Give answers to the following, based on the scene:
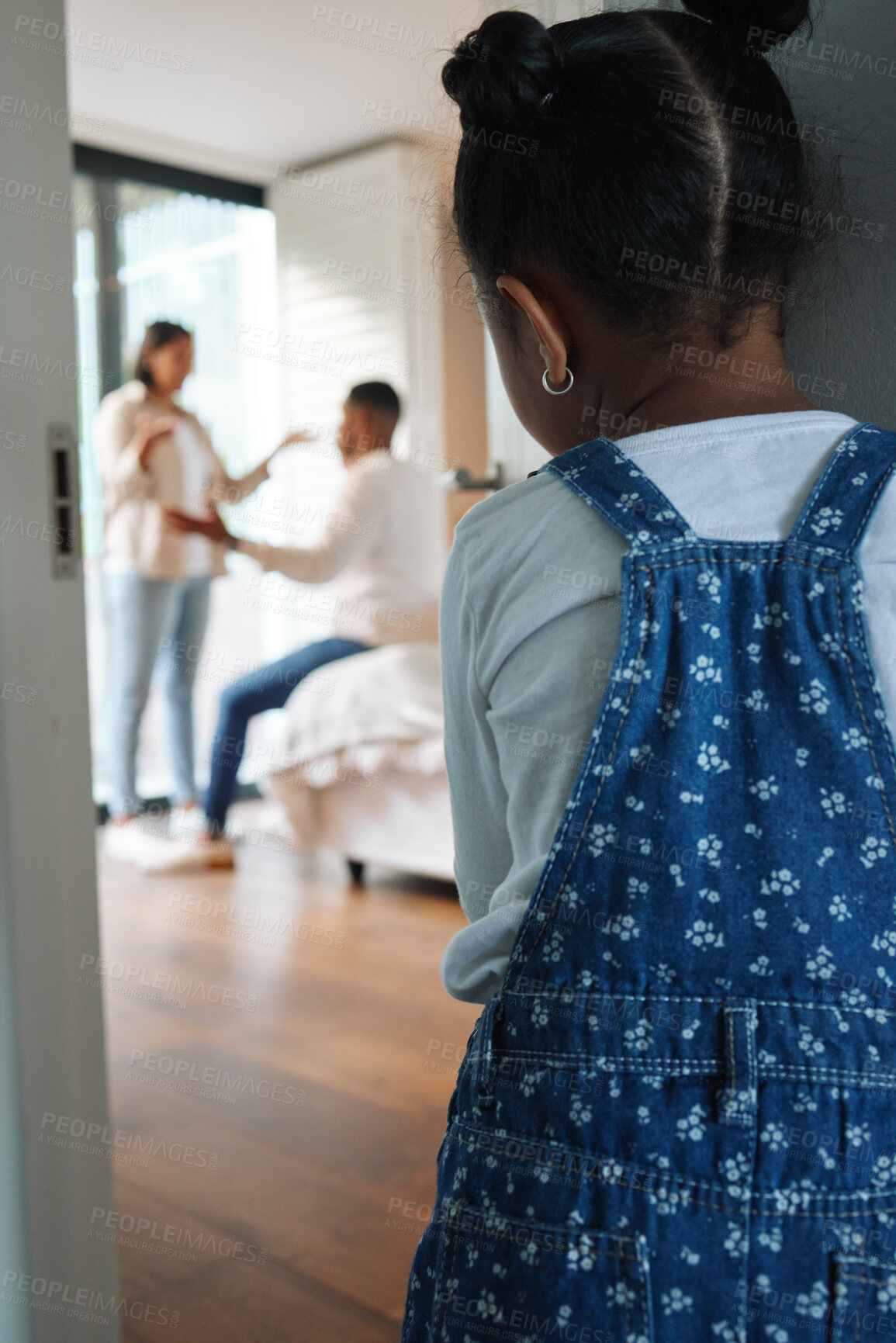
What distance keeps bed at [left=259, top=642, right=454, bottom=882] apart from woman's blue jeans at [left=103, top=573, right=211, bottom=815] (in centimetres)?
60

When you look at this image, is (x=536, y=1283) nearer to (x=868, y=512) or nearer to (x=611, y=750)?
(x=611, y=750)

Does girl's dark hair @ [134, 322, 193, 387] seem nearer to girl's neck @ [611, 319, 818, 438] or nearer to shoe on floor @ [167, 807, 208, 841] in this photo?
shoe on floor @ [167, 807, 208, 841]

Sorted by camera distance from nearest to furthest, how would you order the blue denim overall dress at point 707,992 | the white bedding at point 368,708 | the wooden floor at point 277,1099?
1. the blue denim overall dress at point 707,992
2. the wooden floor at point 277,1099
3. the white bedding at point 368,708

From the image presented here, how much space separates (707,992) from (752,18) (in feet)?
1.68

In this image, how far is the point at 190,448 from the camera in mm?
3697

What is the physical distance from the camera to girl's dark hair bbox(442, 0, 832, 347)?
0.58m

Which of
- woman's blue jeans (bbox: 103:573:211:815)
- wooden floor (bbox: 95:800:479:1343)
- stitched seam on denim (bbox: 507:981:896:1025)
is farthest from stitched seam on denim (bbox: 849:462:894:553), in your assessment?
woman's blue jeans (bbox: 103:573:211:815)

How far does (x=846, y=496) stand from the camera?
0.56m

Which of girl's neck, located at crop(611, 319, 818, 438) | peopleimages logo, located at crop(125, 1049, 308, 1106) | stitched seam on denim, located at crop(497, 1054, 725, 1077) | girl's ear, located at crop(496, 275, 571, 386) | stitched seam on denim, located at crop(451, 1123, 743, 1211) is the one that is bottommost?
peopleimages logo, located at crop(125, 1049, 308, 1106)

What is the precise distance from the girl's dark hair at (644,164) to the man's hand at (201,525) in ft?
9.06

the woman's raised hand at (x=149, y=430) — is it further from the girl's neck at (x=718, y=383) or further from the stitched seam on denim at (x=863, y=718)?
the stitched seam on denim at (x=863, y=718)

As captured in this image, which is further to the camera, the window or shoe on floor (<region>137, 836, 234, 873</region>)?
the window

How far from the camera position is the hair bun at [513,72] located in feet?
1.97

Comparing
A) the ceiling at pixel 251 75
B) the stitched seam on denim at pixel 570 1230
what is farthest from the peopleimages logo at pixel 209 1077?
the ceiling at pixel 251 75
